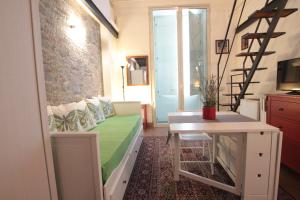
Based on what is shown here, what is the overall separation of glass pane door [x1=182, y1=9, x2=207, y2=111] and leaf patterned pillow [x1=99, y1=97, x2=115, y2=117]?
7.05ft

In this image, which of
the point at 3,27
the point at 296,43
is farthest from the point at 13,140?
the point at 296,43

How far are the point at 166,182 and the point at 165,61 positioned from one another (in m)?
3.34

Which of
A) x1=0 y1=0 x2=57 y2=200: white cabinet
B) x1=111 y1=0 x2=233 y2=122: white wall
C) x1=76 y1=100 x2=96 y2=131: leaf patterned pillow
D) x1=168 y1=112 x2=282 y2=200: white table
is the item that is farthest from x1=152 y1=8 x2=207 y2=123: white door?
x1=0 y1=0 x2=57 y2=200: white cabinet

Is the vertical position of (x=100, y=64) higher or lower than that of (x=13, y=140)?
higher

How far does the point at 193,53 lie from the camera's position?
15.1ft

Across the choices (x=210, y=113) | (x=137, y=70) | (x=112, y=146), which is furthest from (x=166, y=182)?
(x=137, y=70)

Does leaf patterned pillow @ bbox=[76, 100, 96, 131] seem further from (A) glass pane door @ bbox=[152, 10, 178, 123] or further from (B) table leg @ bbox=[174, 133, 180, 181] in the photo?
(A) glass pane door @ bbox=[152, 10, 178, 123]

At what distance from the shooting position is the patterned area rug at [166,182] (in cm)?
174

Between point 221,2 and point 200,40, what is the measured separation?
1.02m

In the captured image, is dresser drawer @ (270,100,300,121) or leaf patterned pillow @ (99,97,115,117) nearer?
dresser drawer @ (270,100,300,121)

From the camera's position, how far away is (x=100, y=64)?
3814 millimetres

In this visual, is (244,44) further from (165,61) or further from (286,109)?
(286,109)

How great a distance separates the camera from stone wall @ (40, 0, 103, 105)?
2004 millimetres

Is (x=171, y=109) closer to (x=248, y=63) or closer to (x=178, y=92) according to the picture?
(x=178, y=92)
